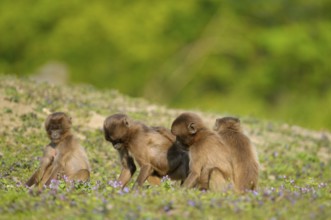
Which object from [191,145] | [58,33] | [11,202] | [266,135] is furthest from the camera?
[58,33]

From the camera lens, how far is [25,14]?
4744 cm

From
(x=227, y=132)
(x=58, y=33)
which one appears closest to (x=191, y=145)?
(x=227, y=132)

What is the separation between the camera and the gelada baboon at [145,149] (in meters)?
11.6

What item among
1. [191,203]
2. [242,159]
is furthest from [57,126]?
[191,203]

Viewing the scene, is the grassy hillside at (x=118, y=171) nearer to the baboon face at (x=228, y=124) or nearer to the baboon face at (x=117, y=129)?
the baboon face at (x=117, y=129)

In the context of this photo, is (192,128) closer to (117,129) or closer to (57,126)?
(117,129)

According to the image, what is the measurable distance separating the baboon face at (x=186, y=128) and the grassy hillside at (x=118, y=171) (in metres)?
0.61

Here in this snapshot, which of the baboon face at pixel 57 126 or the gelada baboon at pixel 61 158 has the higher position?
the baboon face at pixel 57 126

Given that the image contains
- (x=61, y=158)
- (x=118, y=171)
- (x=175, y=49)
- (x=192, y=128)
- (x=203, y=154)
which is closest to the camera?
(x=203, y=154)

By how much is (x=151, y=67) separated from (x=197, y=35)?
11.3 feet

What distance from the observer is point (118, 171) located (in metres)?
14.4

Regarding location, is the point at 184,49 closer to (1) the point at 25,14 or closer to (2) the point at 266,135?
(1) the point at 25,14

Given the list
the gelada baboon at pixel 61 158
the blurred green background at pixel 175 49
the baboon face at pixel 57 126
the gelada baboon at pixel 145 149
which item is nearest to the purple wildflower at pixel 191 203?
the gelada baboon at pixel 145 149

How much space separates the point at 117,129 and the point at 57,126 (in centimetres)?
114
